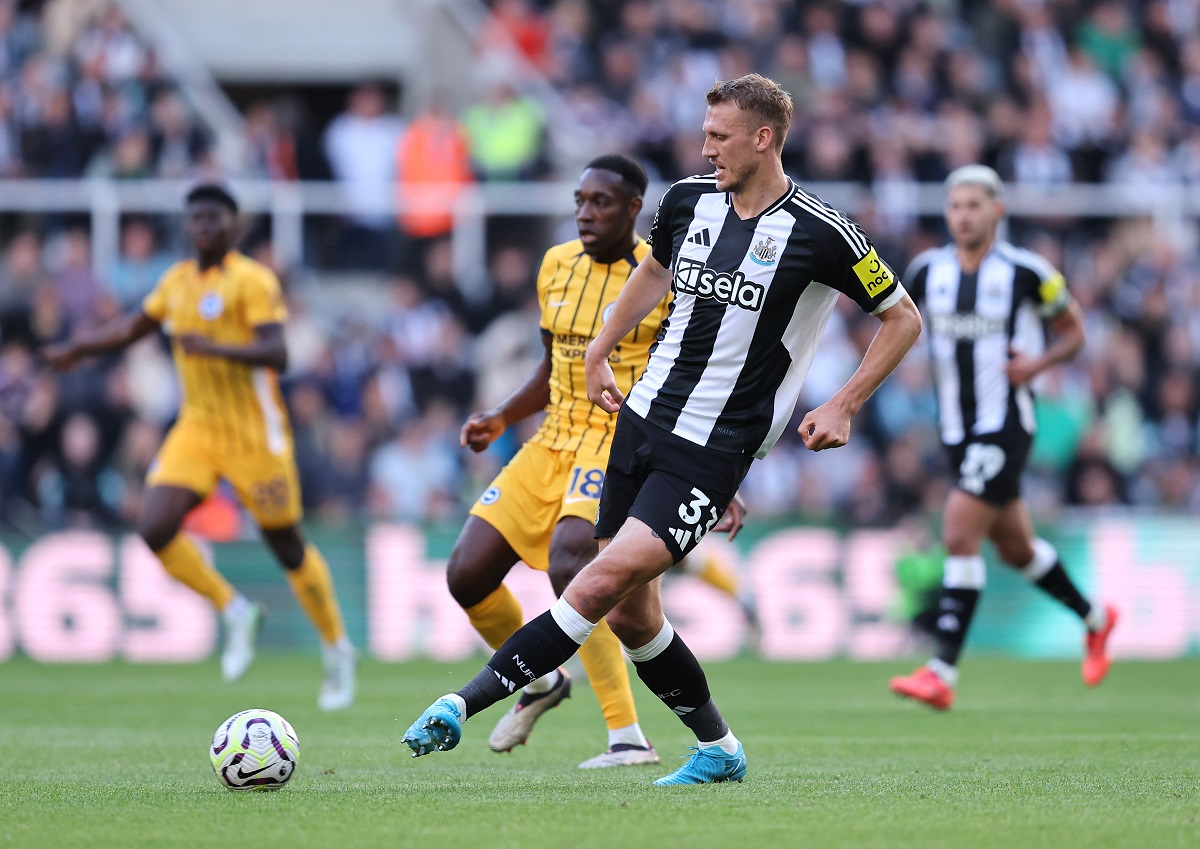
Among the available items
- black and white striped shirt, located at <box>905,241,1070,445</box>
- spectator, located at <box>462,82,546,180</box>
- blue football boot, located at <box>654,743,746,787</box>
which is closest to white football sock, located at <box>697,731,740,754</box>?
blue football boot, located at <box>654,743,746,787</box>

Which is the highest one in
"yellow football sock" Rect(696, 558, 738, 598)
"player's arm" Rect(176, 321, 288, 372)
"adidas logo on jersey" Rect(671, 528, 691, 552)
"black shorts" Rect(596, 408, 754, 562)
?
"player's arm" Rect(176, 321, 288, 372)

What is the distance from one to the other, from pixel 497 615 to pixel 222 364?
159 inches

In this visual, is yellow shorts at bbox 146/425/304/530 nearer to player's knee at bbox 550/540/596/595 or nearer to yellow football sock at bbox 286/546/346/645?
yellow football sock at bbox 286/546/346/645

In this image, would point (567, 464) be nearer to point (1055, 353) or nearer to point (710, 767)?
point (710, 767)

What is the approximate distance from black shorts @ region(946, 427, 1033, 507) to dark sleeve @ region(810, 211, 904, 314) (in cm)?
462

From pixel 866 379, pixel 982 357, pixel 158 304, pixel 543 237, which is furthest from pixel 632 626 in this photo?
pixel 543 237

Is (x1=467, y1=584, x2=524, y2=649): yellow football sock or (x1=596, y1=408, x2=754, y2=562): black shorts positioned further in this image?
(x1=467, y1=584, x2=524, y2=649): yellow football sock

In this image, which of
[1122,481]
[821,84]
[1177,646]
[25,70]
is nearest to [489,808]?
[1177,646]

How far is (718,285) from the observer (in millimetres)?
6465

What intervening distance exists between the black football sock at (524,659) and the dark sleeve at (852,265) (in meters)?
1.51

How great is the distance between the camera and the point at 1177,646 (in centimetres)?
1617

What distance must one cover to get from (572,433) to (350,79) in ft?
48.5

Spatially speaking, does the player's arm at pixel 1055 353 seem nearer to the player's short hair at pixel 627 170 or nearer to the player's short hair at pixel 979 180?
the player's short hair at pixel 979 180

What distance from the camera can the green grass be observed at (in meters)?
5.37
